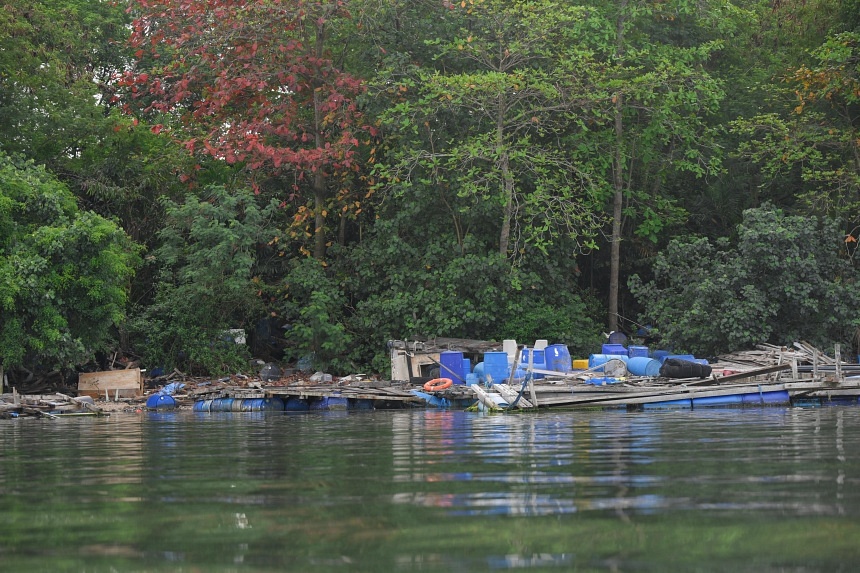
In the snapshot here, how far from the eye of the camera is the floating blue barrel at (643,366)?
29.0m

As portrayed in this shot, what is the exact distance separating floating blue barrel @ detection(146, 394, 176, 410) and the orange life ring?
689 cm

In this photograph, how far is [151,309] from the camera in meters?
34.5

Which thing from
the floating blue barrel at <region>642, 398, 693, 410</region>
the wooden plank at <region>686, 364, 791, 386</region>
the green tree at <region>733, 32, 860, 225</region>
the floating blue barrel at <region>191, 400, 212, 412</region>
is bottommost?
the floating blue barrel at <region>191, 400, 212, 412</region>

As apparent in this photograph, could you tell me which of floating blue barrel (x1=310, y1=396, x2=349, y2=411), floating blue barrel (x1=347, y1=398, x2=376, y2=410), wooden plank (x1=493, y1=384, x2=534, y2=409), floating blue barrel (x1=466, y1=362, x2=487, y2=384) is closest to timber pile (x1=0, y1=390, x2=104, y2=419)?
floating blue barrel (x1=310, y1=396, x2=349, y2=411)

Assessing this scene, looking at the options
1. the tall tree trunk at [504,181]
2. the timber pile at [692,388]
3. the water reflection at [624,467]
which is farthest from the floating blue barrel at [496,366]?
the water reflection at [624,467]

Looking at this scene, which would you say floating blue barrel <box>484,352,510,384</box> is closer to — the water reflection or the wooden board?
the water reflection

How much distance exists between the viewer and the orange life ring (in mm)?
28469

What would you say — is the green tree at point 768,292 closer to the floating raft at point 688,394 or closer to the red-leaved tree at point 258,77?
the floating raft at point 688,394

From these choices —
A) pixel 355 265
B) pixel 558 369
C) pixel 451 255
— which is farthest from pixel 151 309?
pixel 558 369

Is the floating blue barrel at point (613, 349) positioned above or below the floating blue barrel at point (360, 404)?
above

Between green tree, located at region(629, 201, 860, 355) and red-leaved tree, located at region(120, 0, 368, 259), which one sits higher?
red-leaved tree, located at region(120, 0, 368, 259)

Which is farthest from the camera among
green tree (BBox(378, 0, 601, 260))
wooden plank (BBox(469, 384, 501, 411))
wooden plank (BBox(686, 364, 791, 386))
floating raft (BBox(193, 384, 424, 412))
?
green tree (BBox(378, 0, 601, 260))

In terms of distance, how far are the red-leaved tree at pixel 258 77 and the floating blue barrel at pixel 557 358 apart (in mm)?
8394

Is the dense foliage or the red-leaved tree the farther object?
the red-leaved tree
